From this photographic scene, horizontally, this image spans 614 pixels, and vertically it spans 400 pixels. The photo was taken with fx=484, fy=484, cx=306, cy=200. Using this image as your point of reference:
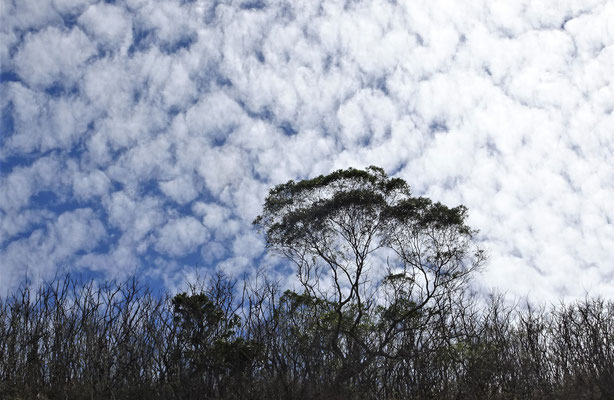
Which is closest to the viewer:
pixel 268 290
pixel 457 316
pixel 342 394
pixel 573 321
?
pixel 342 394

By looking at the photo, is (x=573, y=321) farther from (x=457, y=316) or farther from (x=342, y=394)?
(x=342, y=394)

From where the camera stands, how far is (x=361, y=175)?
17.5m

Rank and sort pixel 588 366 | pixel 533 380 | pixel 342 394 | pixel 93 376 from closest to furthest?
pixel 342 394 < pixel 93 376 < pixel 533 380 < pixel 588 366

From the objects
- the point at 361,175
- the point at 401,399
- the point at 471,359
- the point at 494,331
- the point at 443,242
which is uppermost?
the point at 361,175

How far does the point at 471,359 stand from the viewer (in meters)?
15.9

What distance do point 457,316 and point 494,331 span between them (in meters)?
2.09

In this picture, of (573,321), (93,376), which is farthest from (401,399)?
(573,321)

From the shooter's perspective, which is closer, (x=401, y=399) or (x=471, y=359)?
(x=401, y=399)

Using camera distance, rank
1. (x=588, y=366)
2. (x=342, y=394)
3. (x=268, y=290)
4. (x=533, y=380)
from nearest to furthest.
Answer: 1. (x=342, y=394)
2. (x=268, y=290)
3. (x=533, y=380)
4. (x=588, y=366)

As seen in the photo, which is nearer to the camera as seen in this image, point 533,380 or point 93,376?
point 93,376

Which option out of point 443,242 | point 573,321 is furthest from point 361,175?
point 573,321

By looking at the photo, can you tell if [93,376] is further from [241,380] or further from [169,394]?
[241,380]

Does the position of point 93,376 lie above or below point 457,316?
below

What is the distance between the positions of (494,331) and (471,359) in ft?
18.0
